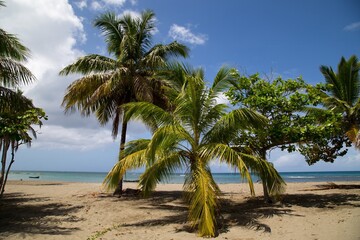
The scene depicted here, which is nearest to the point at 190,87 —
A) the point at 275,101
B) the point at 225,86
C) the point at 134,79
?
the point at 225,86

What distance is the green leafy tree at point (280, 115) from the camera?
10.3 m

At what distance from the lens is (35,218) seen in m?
9.34

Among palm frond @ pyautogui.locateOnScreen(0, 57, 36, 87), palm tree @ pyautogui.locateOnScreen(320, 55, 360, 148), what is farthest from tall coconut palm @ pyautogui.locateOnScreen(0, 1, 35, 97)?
palm tree @ pyautogui.locateOnScreen(320, 55, 360, 148)

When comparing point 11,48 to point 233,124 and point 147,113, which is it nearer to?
point 147,113

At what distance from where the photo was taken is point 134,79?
1399cm

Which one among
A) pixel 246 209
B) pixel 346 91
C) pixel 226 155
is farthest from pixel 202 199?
pixel 346 91

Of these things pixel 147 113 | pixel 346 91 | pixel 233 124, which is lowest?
pixel 233 124

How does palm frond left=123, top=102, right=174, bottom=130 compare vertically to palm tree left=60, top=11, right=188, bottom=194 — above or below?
below

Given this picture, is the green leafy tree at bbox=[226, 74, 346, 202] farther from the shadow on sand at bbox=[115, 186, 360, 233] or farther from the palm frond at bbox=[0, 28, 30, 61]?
the palm frond at bbox=[0, 28, 30, 61]

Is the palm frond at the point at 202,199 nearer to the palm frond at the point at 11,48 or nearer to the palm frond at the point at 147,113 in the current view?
the palm frond at the point at 147,113

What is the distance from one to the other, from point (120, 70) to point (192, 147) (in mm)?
6286

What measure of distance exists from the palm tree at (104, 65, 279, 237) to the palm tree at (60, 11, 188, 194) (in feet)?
14.2

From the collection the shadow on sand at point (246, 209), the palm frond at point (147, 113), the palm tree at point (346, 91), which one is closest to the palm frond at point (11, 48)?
the palm frond at point (147, 113)

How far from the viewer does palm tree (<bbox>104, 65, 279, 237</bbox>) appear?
7766 mm
